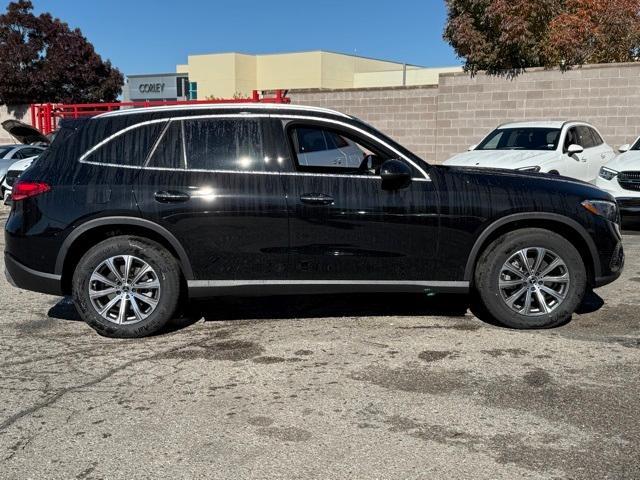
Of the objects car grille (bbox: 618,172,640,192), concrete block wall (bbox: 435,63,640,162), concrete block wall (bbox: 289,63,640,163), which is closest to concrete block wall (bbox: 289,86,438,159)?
concrete block wall (bbox: 289,63,640,163)

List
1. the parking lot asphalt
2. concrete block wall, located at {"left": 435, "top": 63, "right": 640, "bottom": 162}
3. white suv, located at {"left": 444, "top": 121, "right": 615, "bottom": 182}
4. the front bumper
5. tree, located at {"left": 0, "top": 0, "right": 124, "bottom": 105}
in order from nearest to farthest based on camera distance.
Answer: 1. the parking lot asphalt
2. the front bumper
3. white suv, located at {"left": 444, "top": 121, "right": 615, "bottom": 182}
4. concrete block wall, located at {"left": 435, "top": 63, "right": 640, "bottom": 162}
5. tree, located at {"left": 0, "top": 0, "right": 124, "bottom": 105}

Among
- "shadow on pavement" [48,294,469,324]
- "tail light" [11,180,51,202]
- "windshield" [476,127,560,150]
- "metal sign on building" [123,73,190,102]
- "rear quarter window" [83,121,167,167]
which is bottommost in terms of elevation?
"shadow on pavement" [48,294,469,324]

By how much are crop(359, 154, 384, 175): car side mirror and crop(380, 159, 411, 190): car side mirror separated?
0.21 metres

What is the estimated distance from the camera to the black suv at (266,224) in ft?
16.8

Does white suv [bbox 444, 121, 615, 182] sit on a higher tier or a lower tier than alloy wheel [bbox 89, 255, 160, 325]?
higher

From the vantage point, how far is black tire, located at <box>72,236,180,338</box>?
513 cm

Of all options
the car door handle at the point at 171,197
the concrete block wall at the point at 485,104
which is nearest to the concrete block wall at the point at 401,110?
the concrete block wall at the point at 485,104

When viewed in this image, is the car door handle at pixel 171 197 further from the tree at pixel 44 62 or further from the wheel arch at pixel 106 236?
the tree at pixel 44 62

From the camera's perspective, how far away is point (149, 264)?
16.9 ft

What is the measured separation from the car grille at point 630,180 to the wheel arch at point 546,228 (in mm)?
5348

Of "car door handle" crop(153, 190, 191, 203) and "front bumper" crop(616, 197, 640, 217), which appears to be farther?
"front bumper" crop(616, 197, 640, 217)

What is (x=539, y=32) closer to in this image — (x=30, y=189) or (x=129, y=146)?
(x=129, y=146)

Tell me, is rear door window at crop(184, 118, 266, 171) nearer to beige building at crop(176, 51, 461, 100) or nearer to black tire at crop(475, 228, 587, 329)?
black tire at crop(475, 228, 587, 329)

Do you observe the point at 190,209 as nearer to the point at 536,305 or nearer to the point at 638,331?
the point at 536,305
